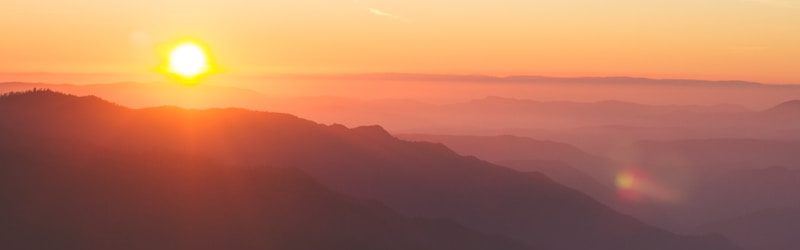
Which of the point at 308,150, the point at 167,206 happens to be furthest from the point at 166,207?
the point at 308,150

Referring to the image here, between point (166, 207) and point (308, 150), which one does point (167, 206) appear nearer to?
point (166, 207)

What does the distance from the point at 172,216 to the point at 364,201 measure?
5049 cm

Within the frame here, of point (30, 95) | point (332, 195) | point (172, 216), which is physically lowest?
point (172, 216)

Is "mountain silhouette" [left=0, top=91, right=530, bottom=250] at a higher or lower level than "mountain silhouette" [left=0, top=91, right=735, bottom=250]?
lower

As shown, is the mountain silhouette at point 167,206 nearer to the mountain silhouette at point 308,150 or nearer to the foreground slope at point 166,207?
the foreground slope at point 166,207

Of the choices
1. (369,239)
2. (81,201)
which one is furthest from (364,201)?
(81,201)

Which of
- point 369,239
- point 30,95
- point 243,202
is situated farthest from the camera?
point 30,95

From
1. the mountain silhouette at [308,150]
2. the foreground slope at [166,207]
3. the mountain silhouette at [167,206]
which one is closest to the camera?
the foreground slope at [166,207]

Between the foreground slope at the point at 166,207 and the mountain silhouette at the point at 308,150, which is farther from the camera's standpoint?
the mountain silhouette at the point at 308,150

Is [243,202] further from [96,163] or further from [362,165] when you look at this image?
[362,165]

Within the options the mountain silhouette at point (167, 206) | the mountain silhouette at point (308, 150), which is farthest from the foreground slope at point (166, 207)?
the mountain silhouette at point (308, 150)

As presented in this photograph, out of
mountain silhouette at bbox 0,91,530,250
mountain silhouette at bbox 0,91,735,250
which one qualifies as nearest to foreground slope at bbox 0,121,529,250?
mountain silhouette at bbox 0,91,530,250

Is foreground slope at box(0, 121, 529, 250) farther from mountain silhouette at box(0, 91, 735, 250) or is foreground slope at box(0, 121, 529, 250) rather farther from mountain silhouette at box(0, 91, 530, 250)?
mountain silhouette at box(0, 91, 735, 250)

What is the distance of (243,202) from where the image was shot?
101 metres
